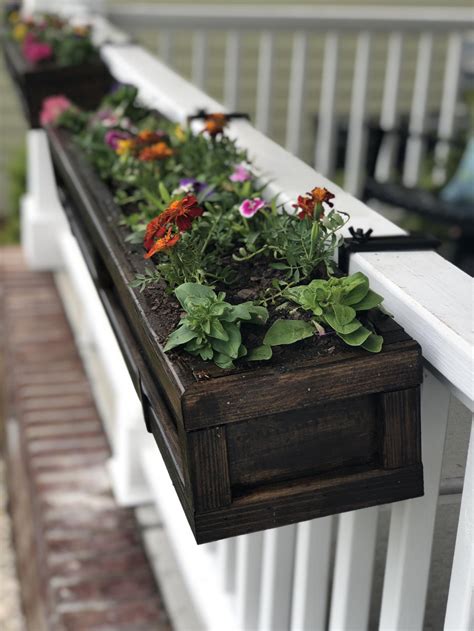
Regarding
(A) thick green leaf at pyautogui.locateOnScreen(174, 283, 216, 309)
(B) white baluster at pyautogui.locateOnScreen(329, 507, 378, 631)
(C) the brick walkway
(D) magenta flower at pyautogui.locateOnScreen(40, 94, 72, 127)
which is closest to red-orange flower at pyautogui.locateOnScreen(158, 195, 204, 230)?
(A) thick green leaf at pyautogui.locateOnScreen(174, 283, 216, 309)

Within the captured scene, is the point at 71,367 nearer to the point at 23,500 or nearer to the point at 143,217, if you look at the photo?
the point at 23,500

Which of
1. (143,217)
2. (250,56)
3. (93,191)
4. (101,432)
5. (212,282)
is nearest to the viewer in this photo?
(212,282)

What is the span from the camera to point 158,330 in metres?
1.07

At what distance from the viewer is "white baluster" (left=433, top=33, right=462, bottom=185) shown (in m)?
4.06

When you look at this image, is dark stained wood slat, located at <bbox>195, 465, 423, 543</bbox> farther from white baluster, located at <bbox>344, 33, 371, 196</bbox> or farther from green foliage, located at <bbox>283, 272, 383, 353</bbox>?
white baluster, located at <bbox>344, 33, 371, 196</bbox>

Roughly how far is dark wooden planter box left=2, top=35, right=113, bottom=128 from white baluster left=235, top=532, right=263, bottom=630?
1656 millimetres

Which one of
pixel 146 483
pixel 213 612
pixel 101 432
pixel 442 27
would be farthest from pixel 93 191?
pixel 442 27

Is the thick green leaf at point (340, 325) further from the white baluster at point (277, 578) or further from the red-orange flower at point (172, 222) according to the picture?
the white baluster at point (277, 578)

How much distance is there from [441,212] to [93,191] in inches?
84.0

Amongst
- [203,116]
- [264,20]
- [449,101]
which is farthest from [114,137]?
[449,101]

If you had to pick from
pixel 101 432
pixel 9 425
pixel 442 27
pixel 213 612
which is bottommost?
pixel 9 425

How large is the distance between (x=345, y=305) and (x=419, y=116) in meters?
3.25

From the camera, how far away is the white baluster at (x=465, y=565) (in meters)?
1.03

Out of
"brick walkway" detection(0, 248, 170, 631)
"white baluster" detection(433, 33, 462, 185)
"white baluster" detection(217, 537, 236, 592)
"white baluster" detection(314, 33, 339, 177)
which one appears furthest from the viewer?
"white baluster" detection(433, 33, 462, 185)
